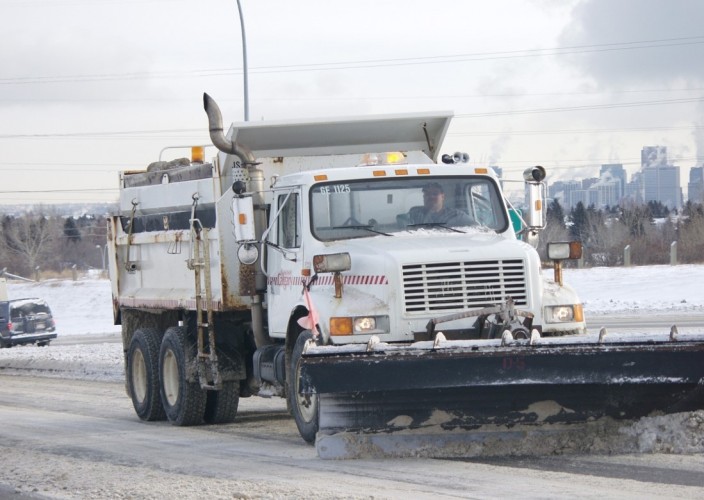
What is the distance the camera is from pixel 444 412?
9188 millimetres

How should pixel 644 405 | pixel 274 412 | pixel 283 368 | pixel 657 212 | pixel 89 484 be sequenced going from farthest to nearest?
pixel 657 212 → pixel 274 412 → pixel 283 368 → pixel 644 405 → pixel 89 484

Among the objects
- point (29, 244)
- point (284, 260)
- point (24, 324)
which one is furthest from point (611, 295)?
point (29, 244)

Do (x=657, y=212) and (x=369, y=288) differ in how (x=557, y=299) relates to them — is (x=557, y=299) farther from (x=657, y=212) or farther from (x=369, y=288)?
(x=657, y=212)

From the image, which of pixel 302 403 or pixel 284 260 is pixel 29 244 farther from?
pixel 302 403

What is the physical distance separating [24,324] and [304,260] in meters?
26.4

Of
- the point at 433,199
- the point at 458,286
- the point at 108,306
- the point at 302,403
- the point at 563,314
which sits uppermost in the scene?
the point at 433,199

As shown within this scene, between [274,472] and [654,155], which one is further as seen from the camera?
[654,155]

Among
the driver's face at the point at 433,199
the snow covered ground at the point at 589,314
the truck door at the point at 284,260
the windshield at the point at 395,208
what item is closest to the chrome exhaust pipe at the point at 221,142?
the truck door at the point at 284,260

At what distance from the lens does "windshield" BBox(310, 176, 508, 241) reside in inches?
429

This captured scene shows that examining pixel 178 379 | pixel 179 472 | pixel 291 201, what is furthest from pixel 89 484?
pixel 178 379

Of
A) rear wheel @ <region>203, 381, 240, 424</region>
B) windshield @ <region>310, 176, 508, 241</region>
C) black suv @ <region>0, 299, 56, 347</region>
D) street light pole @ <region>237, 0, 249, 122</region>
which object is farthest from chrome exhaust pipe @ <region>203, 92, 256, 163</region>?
black suv @ <region>0, 299, 56, 347</region>

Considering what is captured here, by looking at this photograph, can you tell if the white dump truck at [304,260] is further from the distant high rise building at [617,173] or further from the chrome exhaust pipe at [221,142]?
the distant high rise building at [617,173]

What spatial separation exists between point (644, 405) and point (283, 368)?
337cm

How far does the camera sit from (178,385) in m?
13.6
